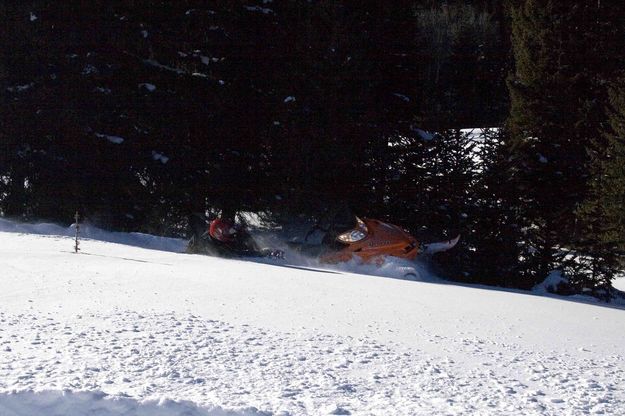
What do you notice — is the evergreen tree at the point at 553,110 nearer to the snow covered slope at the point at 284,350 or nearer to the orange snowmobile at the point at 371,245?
the orange snowmobile at the point at 371,245

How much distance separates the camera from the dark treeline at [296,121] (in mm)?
17719

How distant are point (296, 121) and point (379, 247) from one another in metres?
6.71

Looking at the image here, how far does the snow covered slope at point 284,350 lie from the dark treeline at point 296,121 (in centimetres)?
871

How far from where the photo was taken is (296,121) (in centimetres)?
1909

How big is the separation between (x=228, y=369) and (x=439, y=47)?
157 feet

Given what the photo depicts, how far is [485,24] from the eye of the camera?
5038 centimetres

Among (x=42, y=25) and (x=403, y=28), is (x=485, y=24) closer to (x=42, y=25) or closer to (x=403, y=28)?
(x=403, y=28)

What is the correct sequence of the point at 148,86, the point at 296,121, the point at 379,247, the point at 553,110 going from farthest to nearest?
1. the point at 148,86
2. the point at 296,121
3. the point at 553,110
4. the point at 379,247

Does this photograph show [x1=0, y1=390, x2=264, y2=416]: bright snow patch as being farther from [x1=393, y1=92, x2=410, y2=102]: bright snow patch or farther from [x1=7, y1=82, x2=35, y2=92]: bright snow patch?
[x1=7, y1=82, x2=35, y2=92]: bright snow patch

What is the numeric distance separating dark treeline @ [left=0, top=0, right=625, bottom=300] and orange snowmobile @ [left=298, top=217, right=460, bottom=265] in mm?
3744

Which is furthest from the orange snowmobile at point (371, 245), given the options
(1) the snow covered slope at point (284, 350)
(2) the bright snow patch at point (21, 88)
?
(2) the bright snow patch at point (21, 88)

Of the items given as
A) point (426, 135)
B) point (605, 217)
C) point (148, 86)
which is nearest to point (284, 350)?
point (605, 217)

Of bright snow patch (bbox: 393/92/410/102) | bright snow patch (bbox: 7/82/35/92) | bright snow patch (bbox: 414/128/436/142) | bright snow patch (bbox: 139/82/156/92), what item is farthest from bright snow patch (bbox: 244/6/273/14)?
bright snow patch (bbox: 7/82/35/92)

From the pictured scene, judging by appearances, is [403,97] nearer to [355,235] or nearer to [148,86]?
[355,235]
